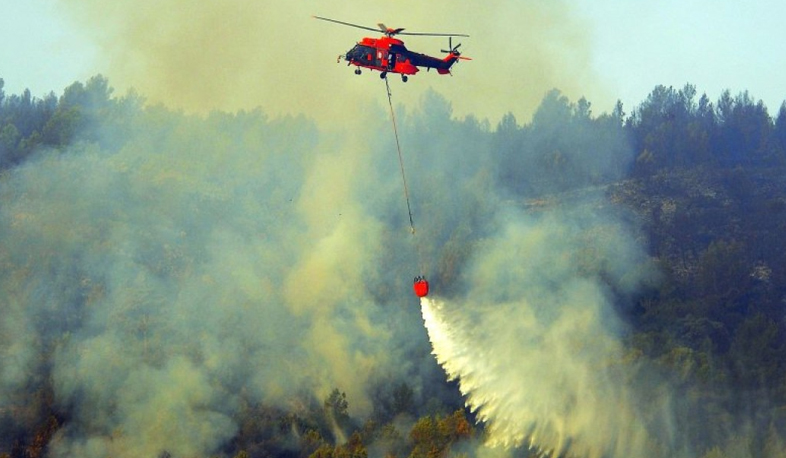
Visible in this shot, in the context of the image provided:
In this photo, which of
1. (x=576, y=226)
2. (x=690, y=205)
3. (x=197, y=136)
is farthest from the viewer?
(x=197, y=136)

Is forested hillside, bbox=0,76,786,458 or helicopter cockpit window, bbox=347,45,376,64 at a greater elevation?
helicopter cockpit window, bbox=347,45,376,64

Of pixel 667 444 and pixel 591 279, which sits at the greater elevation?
pixel 591 279

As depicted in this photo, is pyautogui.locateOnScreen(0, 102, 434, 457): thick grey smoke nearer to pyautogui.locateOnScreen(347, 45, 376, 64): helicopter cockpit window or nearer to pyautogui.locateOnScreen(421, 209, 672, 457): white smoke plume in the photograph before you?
pyautogui.locateOnScreen(421, 209, 672, 457): white smoke plume

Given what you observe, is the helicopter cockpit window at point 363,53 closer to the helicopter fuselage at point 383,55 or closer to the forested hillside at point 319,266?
the helicopter fuselage at point 383,55

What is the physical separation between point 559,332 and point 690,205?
43.2 m

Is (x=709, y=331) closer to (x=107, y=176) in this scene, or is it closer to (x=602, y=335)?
(x=602, y=335)

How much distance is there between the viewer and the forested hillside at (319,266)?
290ft

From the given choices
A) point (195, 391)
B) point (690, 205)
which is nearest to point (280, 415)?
point (195, 391)

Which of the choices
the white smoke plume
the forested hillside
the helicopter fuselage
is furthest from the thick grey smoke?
the helicopter fuselage

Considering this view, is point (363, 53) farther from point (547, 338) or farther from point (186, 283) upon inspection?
point (186, 283)

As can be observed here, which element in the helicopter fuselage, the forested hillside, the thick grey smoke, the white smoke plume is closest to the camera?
the helicopter fuselage

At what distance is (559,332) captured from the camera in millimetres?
94562

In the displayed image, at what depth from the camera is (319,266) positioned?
380 ft

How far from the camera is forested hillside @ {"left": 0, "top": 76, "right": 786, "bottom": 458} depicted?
88312mm
